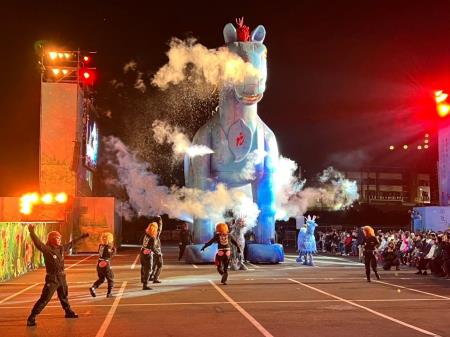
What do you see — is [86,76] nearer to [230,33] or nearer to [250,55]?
[230,33]

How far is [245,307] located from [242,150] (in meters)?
10.6

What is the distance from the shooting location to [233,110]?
2169 centimetres

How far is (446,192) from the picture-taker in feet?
126

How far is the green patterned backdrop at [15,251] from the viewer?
59.5ft

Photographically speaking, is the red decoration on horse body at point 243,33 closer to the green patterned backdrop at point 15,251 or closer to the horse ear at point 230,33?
the horse ear at point 230,33

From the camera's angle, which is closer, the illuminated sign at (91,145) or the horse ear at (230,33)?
the horse ear at (230,33)

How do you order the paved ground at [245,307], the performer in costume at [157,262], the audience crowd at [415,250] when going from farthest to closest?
1. the audience crowd at [415,250]
2. the performer in costume at [157,262]
3. the paved ground at [245,307]

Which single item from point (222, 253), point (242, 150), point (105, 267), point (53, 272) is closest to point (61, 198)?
point (242, 150)

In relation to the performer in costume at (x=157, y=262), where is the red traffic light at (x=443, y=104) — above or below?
above

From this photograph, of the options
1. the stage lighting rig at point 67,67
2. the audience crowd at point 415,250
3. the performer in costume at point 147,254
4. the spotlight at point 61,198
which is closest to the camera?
the performer in costume at point 147,254

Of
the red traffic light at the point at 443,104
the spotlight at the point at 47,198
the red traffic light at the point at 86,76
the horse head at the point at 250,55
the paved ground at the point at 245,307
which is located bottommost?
the paved ground at the point at 245,307

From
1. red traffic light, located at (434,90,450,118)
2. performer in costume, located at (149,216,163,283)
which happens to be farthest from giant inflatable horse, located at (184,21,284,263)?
red traffic light, located at (434,90,450,118)

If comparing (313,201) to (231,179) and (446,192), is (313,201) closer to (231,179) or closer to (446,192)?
(231,179)

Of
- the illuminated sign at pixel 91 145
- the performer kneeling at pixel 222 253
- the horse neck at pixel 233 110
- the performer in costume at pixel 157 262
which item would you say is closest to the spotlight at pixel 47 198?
the illuminated sign at pixel 91 145
